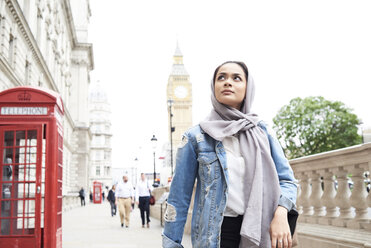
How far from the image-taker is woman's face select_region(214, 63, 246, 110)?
2.71 meters


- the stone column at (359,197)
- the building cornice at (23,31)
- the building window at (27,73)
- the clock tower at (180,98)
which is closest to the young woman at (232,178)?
the stone column at (359,197)

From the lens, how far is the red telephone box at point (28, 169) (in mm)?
7461

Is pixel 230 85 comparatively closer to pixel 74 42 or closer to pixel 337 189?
pixel 337 189

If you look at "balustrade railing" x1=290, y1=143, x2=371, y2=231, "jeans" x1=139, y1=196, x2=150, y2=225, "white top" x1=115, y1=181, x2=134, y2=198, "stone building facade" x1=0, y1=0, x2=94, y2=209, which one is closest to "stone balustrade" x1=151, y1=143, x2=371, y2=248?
"balustrade railing" x1=290, y1=143, x2=371, y2=231

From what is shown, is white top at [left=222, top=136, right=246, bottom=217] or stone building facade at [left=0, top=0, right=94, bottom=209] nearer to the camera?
white top at [left=222, top=136, right=246, bottom=217]

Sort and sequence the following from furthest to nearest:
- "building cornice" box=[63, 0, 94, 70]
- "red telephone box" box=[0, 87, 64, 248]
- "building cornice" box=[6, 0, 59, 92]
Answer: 1. "building cornice" box=[63, 0, 94, 70]
2. "building cornice" box=[6, 0, 59, 92]
3. "red telephone box" box=[0, 87, 64, 248]

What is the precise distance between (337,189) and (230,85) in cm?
399

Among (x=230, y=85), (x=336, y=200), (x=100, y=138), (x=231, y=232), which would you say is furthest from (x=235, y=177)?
(x=100, y=138)

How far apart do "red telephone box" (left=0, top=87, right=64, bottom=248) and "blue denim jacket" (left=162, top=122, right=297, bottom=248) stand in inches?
214

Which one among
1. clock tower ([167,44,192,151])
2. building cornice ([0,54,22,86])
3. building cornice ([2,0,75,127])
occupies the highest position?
clock tower ([167,44,192,151])

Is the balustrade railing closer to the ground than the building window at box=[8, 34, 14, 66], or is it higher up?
closer to the ground

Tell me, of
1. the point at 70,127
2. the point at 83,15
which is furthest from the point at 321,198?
the point at 83,15

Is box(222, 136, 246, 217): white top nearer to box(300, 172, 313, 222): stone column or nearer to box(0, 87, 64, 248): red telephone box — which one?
box(300, 172, 313, 222): stone column

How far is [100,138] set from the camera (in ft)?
384
